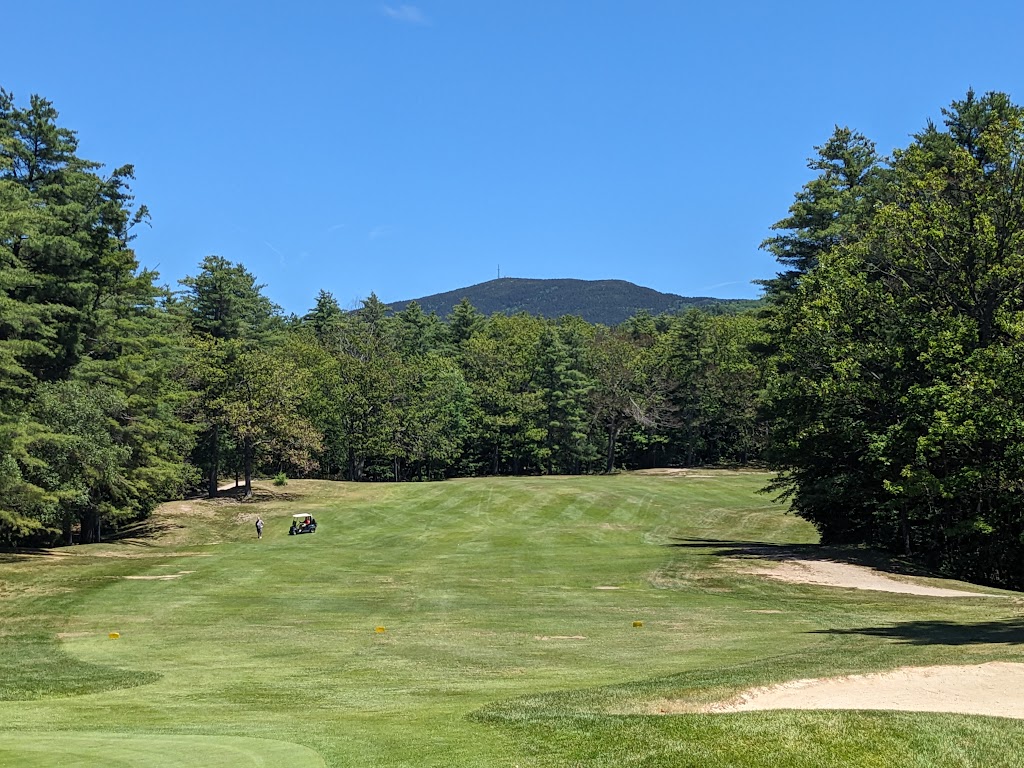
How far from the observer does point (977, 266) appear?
31.1 m

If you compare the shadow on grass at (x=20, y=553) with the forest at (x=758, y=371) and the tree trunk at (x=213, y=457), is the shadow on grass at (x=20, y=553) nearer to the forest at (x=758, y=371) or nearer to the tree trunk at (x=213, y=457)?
the forest at (x=758, y=371)

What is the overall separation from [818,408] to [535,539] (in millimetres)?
18886

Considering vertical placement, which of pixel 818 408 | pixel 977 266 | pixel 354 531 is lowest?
pixel 354 531

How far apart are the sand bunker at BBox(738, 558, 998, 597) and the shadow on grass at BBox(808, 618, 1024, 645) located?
680 cm

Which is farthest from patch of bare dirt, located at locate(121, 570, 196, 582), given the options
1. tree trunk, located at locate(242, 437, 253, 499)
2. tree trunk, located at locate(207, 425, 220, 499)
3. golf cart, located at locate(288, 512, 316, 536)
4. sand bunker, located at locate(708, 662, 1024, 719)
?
tree trunk, located at locate(207, 425, 220, 499)

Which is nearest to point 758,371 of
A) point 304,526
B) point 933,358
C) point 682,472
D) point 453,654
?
point 933,358

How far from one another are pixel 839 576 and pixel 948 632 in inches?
473

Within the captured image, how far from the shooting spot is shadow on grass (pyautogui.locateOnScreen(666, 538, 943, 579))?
34000mm

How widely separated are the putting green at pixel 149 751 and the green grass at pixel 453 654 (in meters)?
0.04

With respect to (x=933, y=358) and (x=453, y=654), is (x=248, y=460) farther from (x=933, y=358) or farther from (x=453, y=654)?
(x=453, y=654)

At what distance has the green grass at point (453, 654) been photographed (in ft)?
31.0

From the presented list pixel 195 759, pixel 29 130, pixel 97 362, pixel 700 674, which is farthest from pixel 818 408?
pixel 29 130

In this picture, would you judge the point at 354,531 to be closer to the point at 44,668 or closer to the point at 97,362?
the point at 97,362

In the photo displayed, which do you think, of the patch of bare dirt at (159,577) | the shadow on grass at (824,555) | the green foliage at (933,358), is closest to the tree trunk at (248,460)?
the patch of bare dirt at (159,577)
